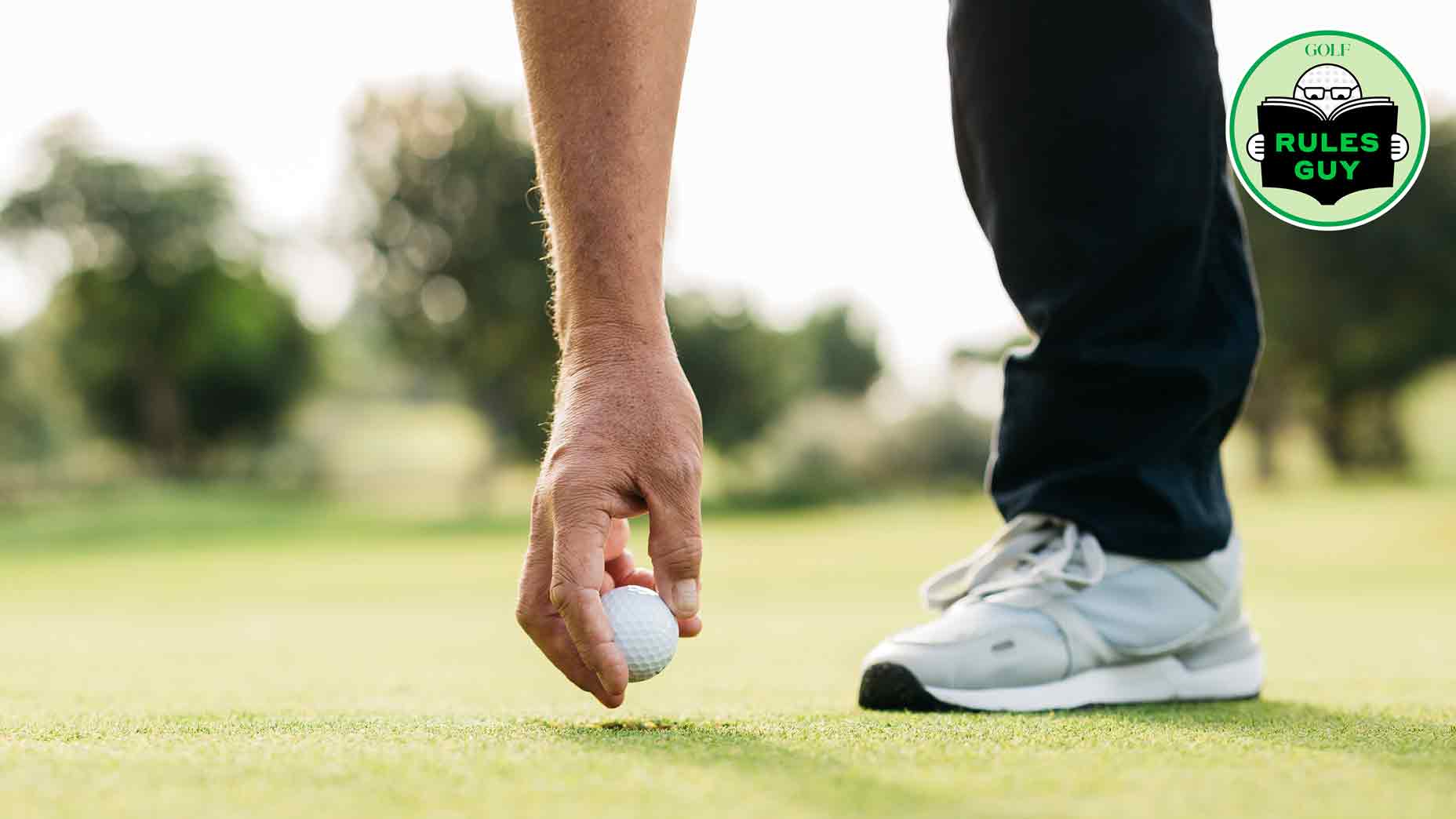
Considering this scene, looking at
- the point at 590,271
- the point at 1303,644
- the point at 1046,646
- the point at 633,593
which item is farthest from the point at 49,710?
the point at 1303,644

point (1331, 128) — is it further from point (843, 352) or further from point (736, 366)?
point (843, 352)

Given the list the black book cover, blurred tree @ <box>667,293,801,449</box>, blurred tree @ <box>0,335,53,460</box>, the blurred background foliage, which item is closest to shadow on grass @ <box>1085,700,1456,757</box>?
the black book cover

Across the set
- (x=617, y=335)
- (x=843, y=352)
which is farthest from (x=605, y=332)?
(x=843, y=352)

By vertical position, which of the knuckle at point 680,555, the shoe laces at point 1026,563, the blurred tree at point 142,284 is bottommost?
the shoe laces at point 1026,563

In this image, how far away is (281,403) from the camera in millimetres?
30672

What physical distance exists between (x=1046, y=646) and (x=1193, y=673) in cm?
31

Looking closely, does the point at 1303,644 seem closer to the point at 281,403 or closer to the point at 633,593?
the point at 633,593

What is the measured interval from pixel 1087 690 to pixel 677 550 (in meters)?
0.79

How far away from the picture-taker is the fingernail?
135 cm

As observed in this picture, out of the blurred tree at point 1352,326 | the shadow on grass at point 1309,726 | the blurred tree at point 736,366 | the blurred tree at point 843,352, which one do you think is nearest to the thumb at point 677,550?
the shadow on grass at point 1309,726

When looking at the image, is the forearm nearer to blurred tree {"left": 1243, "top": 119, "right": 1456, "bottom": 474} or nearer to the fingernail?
the fingernail

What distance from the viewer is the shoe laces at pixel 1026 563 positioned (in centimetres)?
184

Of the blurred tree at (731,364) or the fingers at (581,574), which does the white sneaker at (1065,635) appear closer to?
the fingers at (581,574)

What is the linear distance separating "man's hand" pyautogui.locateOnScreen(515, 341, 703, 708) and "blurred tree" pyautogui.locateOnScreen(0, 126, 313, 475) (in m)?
26.1
